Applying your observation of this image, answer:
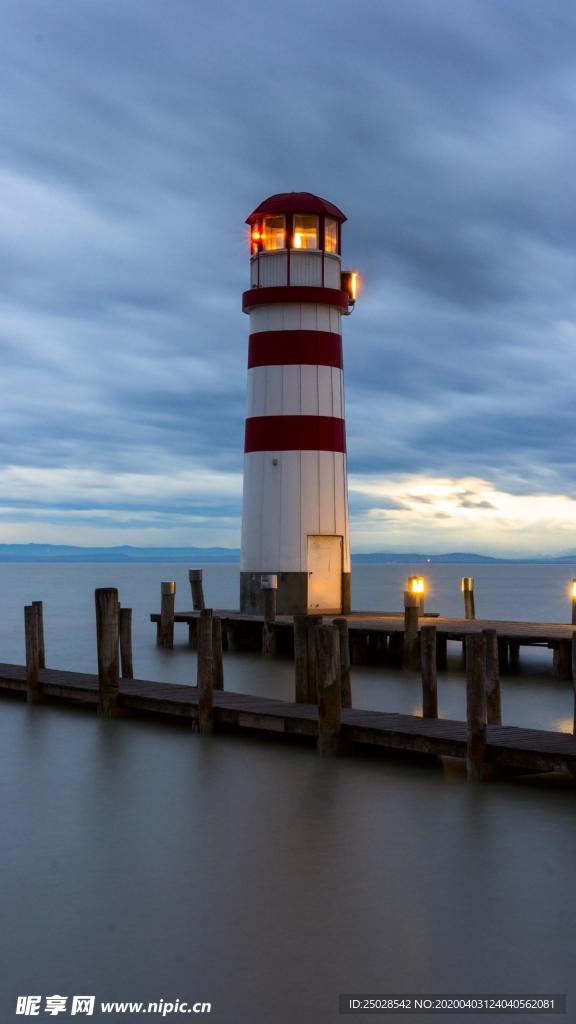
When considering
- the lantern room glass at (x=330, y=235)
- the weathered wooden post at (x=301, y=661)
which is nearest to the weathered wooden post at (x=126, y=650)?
the weathered wooden post at (x=301, y=661)

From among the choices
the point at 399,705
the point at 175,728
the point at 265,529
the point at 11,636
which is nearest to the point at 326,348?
the point at 265,529

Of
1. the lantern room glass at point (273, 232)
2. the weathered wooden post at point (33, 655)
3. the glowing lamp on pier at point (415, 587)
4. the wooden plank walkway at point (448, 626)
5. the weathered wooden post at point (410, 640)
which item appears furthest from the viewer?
the lantern room glass at point (273, 232)

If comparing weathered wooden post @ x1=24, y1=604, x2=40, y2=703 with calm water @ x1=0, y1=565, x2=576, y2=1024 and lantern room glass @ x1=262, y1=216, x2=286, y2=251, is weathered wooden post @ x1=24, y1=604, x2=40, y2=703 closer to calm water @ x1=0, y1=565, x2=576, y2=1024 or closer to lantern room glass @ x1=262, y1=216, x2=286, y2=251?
calm water @ x1=0, y1=565, x2=576, y2=1024

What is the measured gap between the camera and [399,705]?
2039 cm

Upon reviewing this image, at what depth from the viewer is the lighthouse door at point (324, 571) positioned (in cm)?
2620

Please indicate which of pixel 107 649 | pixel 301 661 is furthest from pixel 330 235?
pixel 301 661

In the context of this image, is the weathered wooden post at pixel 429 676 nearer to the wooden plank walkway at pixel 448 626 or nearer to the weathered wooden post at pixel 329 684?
the weathered wooden post at pixel 329 684

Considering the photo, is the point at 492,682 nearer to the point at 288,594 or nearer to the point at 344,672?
the point at 344,672

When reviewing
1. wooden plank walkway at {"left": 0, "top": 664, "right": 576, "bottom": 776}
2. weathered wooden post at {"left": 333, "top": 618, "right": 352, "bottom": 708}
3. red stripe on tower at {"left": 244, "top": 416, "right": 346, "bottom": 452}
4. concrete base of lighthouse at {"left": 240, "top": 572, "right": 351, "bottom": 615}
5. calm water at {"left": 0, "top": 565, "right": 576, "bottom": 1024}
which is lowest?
calm water at {"left": 0, "top": 565, "right": 576, "bottom": 1024}

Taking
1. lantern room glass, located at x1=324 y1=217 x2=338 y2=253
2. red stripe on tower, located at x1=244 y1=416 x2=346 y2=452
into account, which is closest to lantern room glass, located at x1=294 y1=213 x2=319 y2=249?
lantern room glass, located at x1=324 y1=217 x2=338 y2=253

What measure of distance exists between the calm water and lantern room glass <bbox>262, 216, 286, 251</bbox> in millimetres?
13105

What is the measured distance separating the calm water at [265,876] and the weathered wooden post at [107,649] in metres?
0.64

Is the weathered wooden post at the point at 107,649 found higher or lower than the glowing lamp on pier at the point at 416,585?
lower

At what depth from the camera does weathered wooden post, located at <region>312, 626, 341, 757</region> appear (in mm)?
13461
